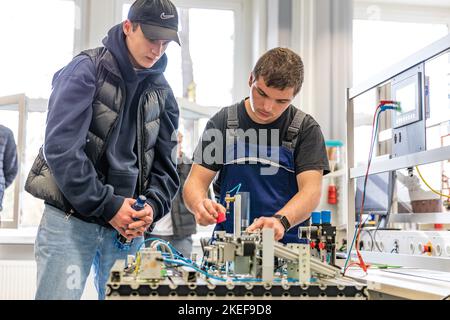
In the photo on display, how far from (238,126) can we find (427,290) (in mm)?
827

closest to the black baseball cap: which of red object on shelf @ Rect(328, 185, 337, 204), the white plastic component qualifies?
the white plastic component

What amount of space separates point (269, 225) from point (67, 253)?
0.56 meters

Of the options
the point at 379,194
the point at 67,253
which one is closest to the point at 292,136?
the point at 67,253

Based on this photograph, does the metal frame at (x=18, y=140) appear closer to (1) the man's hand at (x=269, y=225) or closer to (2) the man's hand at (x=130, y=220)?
(2) the man's hand at (x=130, y=220)

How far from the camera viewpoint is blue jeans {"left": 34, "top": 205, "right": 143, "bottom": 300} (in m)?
1.41

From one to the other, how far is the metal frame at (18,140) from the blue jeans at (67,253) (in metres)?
2.63

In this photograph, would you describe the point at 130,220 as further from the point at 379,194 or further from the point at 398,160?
the point at 379,194

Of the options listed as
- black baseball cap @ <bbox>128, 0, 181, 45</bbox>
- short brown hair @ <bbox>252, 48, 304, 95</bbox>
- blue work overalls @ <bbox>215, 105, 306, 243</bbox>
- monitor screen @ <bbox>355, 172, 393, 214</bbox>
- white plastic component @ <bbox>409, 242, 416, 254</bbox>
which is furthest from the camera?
monitor screen @ <bbox>355, 172, 393, 214</bbox>

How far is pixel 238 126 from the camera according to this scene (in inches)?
73.9

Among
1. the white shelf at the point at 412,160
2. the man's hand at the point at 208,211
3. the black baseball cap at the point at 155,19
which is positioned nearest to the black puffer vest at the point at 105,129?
the black baseball cap at the point at 155,19

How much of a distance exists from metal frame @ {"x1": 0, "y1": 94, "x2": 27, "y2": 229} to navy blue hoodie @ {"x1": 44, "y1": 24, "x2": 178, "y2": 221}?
102 inches

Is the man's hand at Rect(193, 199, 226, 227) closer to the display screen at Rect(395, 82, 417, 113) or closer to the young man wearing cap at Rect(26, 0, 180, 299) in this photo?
the young man wearing cap at Rect(26, 0, 180, 299)

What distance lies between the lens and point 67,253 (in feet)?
4.71

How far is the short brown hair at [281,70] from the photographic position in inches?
66.6
